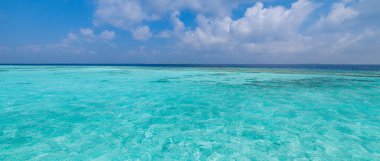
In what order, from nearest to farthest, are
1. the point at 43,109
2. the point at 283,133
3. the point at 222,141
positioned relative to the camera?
the point at 222,141 < the point at 283,133 < the point at 43,109

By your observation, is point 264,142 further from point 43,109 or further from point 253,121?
point 43,109

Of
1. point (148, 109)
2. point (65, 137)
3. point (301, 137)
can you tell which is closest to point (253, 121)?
point (301, 137)

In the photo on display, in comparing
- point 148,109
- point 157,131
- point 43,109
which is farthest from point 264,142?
point 43,109

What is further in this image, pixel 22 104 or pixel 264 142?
pixel 22 104

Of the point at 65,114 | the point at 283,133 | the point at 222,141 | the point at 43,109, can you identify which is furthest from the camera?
the point at 43,109

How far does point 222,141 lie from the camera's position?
465 cm

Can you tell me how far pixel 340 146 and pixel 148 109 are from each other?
5.74 metres

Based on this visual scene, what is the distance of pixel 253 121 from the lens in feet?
20.1

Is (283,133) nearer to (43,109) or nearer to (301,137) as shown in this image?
(301,137)

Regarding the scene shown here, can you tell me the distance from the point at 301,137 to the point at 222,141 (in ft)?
6.11

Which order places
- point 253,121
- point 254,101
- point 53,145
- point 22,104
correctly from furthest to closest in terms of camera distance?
point 254,101, point 22,104, point 253,121, point 53,145

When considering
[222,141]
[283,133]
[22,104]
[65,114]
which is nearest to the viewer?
[222,141]

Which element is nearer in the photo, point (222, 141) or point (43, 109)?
point (222, 141)

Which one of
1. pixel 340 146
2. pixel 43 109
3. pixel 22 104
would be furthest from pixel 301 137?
pixel 22 104
